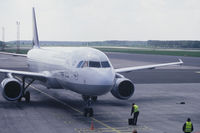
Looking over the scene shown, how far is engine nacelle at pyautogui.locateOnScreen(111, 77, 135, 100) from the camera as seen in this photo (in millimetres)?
29781

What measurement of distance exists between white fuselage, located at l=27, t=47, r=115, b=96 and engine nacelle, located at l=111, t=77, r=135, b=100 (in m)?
4.39

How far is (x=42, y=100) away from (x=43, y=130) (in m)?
12.1

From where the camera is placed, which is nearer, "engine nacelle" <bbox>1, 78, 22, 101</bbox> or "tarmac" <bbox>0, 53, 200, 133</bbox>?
"tarmac" <bbox>0, 53, 200, 133</bbox>

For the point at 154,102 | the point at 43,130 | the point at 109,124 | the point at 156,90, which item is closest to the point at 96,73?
the point at 109,124

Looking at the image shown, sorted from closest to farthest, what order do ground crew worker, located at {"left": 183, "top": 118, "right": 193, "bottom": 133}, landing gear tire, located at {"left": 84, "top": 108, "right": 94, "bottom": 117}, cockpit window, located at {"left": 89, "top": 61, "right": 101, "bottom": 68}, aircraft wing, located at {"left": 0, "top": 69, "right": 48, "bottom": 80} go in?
ground crew worker, located at {"left": 183, "top": 118, "right": 193, "bottom": 133}
cockpit window, located at {"left": 89, "top": 61, "right": 101, "bottom": 68}
landing gear tire, located at {"left": 84, "top": 108, "right": 94, "bottom": 117}
aircraft wing, located at {"left": 0, "top": 69, "right": 48, "bottom": 80}

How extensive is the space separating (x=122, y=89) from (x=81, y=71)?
6.55 meters

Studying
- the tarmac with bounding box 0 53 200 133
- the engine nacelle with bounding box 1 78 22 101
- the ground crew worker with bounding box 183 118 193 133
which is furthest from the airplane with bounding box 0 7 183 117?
the ground crew worker with bounding box 183 118 193 133

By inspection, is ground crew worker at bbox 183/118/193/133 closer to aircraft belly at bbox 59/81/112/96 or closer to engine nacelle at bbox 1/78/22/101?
aircraft belly at bbox 59/81/112/96

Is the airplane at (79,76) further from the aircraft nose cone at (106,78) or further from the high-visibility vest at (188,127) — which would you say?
the high-visibility vest at (188,127)

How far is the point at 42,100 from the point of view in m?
33.4

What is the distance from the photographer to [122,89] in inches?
1190

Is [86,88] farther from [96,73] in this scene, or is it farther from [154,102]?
[154,102]

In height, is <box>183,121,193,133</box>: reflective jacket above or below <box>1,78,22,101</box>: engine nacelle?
below

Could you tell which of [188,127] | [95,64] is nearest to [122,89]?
Result: [95,64]
